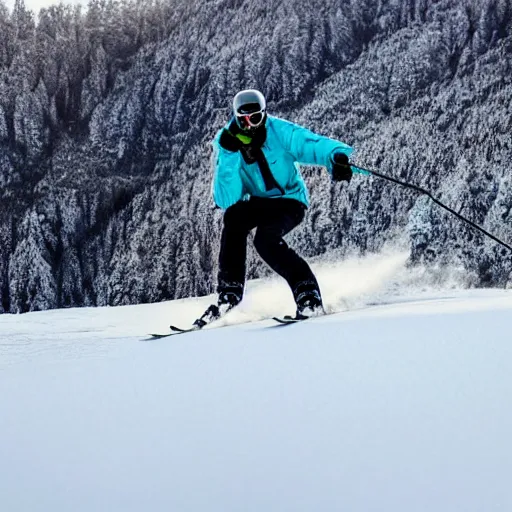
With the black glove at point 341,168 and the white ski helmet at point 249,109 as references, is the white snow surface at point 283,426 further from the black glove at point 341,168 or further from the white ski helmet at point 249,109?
the white ski helmet at point 249,109

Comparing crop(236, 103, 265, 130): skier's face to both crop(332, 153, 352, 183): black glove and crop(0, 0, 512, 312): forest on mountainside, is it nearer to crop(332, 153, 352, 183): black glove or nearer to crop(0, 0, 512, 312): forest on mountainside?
crop(332, 153, 352, 183): black glove

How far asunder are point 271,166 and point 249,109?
375mm

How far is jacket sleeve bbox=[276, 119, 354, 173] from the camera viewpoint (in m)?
3.49

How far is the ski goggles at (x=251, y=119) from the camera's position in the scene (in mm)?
3551

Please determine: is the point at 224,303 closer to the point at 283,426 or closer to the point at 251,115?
the point at 251,115

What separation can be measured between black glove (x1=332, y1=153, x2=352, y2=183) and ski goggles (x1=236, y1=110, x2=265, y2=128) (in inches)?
19.9

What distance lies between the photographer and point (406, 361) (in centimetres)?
148

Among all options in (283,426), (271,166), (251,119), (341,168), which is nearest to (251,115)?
(251,119)

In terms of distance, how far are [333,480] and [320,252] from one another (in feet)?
36.9

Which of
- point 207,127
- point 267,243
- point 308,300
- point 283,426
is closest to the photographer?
point 283,426

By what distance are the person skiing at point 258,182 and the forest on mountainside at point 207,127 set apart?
664 cm

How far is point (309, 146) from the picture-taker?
3605 mm

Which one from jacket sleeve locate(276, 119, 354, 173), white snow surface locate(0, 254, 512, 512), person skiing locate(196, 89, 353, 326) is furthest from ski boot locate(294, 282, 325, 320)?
white snow surface locate(0, 254, 512, 512)

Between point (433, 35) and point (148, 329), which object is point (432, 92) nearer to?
point (433, 35)
